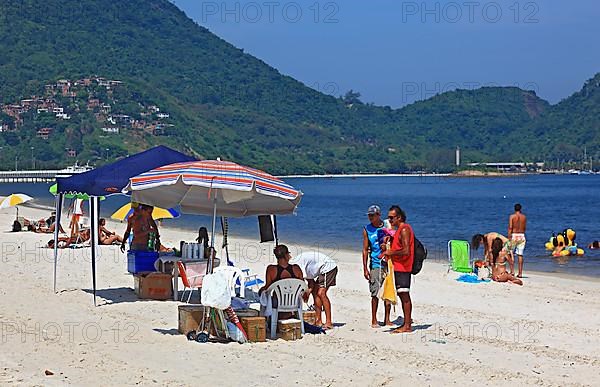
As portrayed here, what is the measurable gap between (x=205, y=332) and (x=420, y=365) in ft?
7.75

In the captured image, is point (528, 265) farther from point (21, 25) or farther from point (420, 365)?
point (21, 25)

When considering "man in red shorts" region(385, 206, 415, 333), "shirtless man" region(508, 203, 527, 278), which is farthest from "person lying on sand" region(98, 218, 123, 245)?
"man in red shorts" region(385, 206, 415, 333)

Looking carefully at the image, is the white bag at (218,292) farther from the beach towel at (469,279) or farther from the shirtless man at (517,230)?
the shirtless man at (517,230)

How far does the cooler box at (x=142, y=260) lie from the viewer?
11.9 metres

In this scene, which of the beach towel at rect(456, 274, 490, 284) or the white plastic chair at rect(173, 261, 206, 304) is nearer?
the white plastic chair at rect(173, 261, 206, 304)

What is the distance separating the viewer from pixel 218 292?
Result: 29.3 feet

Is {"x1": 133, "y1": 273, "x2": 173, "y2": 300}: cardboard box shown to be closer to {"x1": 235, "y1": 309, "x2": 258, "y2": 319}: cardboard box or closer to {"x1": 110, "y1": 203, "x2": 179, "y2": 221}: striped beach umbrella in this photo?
{"x1": 235, "y1": 309, "x2": 258, "y2": 319}: cardboard box

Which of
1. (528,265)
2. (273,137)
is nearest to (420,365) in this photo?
(528,265)

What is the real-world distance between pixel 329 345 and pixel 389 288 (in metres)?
1.11

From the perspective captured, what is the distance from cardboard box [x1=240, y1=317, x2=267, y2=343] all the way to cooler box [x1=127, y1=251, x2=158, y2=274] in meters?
3.18

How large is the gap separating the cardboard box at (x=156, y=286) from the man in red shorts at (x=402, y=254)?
3500mm

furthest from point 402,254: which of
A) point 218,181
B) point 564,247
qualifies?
point 564,247

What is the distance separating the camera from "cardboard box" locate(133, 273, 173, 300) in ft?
38.3

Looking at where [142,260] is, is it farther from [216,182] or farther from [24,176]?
[24,176]
